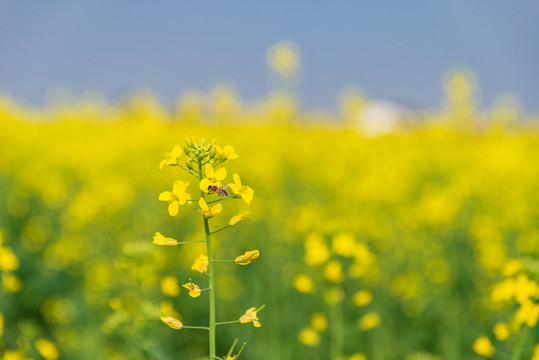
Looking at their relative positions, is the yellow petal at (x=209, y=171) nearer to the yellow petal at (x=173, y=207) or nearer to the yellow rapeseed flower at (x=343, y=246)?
the yellow petal at (x=173, y=207)

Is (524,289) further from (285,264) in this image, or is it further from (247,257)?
(285,264)

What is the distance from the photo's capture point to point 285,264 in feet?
12.9

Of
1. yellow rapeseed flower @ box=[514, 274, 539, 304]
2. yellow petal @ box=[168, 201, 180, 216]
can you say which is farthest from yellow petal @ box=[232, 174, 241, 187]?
yellow rapeseed flower @ box=[514, 274, 539, 304]

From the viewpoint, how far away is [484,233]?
13.2ft

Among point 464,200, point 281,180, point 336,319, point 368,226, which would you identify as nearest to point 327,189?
point 281,180

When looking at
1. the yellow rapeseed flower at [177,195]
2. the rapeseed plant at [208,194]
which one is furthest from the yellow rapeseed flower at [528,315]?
the yellow rapeseed flower at [177,195]

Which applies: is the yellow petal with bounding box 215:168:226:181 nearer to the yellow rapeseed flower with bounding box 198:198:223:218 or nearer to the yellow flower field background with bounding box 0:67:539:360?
the yellow rapeseed flower with bounding box 198:198:223:218

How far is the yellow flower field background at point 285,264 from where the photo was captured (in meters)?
1.89

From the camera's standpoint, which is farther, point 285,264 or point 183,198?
point 285,264

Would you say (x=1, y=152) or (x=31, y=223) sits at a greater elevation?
(x=1, y=152)

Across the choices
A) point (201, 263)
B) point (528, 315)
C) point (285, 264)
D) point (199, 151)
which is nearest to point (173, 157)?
point (199, 151)

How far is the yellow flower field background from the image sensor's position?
1892mm

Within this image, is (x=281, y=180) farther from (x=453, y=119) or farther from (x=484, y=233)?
(x=453, y=119)

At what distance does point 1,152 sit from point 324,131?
783 cm
